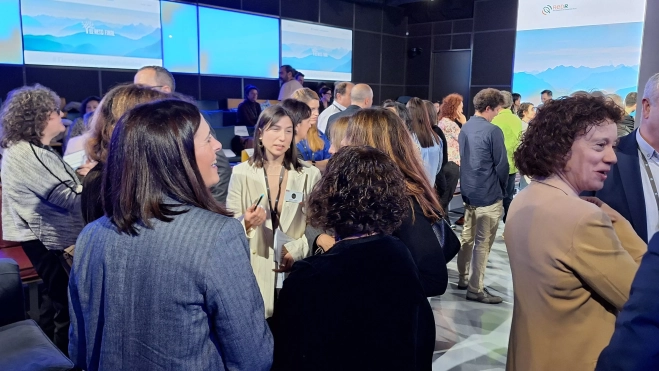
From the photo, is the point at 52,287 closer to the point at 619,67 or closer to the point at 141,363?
the point at 141,363

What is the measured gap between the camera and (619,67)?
32.6 feet

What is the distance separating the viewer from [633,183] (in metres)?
1.70

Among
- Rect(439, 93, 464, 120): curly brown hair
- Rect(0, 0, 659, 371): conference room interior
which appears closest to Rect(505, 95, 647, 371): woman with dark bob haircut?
Rect(0, 0, 659, 371): conference room interior

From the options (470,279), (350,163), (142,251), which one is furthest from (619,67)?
(142,251)

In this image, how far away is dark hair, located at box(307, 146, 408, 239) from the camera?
51.4 inches

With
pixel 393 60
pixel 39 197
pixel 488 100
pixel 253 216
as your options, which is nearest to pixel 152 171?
pixel 253 216

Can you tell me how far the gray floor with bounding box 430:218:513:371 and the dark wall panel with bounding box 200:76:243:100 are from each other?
6.59 m

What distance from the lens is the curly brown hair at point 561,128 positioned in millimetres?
1394

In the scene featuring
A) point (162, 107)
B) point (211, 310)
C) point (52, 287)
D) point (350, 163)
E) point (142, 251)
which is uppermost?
point (162, 107)

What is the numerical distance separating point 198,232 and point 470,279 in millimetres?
3234

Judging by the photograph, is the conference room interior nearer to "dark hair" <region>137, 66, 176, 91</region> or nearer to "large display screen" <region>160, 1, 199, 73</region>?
"large display screen" <region>160, 1, 199, 73</region>

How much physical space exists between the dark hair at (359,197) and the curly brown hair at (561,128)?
0.42 m

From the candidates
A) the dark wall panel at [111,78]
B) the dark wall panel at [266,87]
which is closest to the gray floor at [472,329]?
the dark wall panel at [111,78]

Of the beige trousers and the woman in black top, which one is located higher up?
the woman in black top
